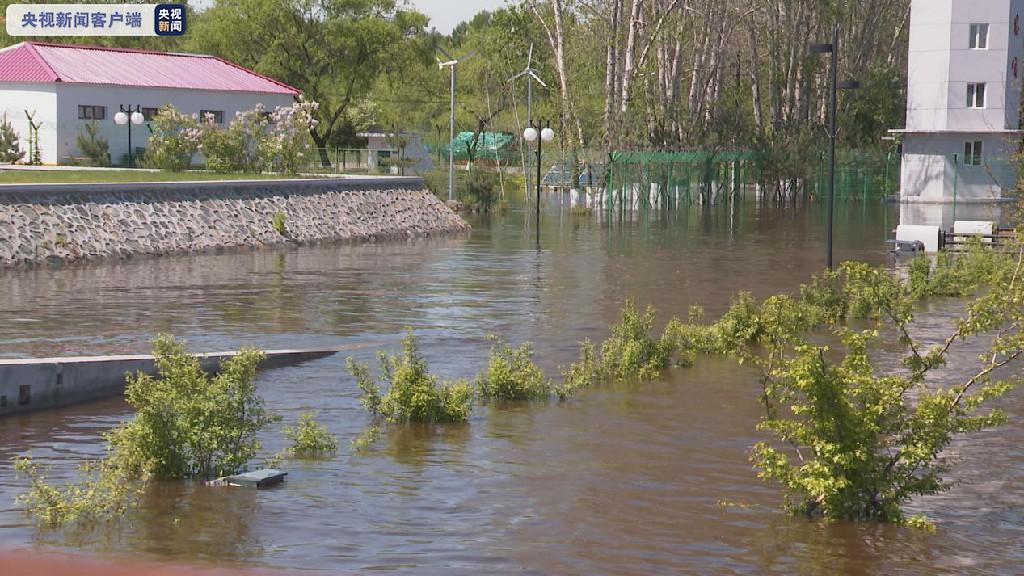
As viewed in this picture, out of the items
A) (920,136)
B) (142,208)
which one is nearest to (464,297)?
(142,208)

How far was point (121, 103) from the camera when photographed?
5788cm

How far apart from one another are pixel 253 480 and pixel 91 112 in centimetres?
4824

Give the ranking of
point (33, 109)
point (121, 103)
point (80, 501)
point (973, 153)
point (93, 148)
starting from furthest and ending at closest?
point (973, 153)
point (121, 103)
point (33, 109)
point (93, 148)
point (80, 501)

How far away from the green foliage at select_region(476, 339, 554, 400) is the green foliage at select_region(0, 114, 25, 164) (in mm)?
39942

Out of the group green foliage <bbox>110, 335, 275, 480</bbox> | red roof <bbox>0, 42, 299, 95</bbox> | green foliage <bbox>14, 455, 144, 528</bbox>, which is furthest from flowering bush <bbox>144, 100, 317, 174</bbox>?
green foliage <bbox>14, 455, 144, 528</bbox>

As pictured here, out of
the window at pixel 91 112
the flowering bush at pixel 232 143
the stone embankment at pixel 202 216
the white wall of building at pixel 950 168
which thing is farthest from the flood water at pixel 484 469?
the white wall of building at pixel 950 168

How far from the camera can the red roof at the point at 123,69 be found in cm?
5609

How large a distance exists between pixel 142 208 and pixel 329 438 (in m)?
24.1

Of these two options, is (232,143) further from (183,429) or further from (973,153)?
(973,153)

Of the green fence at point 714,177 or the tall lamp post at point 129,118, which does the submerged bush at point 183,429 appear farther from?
the green fence at point 714,177

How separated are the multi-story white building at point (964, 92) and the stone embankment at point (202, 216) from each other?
90.4 feet

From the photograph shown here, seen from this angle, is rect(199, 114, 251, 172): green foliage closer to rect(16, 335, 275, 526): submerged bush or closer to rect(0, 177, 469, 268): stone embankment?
rect(0, 177, 469, 268): stone embankment

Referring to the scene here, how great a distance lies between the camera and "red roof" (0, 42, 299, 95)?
56.1 m

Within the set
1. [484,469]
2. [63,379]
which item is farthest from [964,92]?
[484,469]
